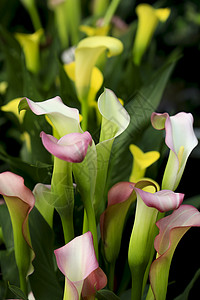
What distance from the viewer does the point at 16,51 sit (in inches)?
26.1

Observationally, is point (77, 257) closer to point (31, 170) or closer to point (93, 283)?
point (93, 283)

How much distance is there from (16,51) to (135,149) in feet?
1.17

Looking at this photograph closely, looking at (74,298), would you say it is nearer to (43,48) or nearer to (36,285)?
(36,285)

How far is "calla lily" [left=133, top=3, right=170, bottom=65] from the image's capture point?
58 cm

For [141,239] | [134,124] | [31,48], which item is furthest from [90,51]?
[31,48]

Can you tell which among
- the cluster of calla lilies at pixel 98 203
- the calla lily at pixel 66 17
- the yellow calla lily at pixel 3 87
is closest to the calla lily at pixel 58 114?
the cluster of calla lilies at pixel 98 203

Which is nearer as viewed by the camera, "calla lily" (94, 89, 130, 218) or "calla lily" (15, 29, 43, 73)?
"calla lily" (94, 89, 130, 218)

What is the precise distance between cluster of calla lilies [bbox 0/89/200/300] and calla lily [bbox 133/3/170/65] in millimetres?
318

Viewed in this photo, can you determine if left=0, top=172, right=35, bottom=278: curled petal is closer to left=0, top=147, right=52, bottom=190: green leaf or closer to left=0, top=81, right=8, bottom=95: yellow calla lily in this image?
left=0, top=147, right=52, bottom=190: green leaf

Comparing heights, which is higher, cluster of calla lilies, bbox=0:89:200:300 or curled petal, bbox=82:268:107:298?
cluster of calla lilies, bbox=0:89:200:300

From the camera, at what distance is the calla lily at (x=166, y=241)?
269mm

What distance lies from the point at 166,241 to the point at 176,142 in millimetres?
66

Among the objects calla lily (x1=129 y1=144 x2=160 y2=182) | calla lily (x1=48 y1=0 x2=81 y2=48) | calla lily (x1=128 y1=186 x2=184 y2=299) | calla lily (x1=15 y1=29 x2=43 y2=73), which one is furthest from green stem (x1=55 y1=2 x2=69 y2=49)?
calla lily (x1=128 y1=186 x2=184 y2=299)

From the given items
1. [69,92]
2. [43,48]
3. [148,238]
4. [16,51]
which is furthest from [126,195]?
[43,48]
